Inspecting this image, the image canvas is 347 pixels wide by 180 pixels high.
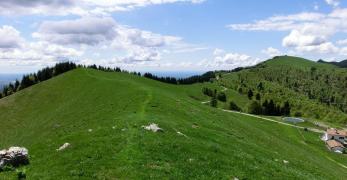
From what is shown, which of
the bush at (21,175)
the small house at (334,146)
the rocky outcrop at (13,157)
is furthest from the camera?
the small house at (334,146)

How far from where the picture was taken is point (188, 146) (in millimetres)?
31062

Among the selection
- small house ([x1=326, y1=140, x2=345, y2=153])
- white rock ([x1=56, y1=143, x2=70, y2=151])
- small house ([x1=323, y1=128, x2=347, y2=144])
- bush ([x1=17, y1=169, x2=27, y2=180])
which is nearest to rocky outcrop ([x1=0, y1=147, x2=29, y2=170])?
bush ([x1=17, y1=169, x2=27, y2=180])

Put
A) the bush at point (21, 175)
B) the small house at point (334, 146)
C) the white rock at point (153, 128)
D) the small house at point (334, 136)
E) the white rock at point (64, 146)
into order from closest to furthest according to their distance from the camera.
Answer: the bush at point (21, 175) < the white rock at point (64, 146) < the white rock at point (153, 128) < the small house at point (334, 146) < the small house at point (334, 136)

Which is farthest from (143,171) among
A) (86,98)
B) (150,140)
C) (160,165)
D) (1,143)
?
(86,98)

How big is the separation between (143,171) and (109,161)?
3.10 metres

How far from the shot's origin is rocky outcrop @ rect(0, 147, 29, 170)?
24359 millimetres

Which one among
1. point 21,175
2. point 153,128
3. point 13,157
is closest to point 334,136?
point 153,128

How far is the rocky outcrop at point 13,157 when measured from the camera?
24.4m

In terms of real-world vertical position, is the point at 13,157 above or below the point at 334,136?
above

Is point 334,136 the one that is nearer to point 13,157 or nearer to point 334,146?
point 334,146

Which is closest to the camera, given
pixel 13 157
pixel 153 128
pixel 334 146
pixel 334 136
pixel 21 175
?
pixel 21 175

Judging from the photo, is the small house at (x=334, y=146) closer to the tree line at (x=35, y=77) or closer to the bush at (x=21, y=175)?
the bush at (x=21, y=175)

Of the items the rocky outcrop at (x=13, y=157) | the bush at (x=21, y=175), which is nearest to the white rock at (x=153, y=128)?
the rocky outcrop at (x=13, y=157)

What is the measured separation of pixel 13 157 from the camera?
81.2 feet
